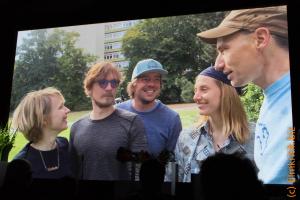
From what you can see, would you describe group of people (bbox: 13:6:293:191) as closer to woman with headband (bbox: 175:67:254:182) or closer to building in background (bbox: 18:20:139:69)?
woman with headband (bbox: 175:67:254:182)

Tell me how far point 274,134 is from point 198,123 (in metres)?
0.75

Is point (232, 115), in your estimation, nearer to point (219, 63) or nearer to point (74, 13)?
point (219, 63)

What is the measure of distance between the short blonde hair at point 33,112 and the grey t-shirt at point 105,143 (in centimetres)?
47

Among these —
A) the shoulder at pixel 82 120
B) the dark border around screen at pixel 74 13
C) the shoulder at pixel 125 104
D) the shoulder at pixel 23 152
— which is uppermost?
the dark border around screen at pixel 74 13

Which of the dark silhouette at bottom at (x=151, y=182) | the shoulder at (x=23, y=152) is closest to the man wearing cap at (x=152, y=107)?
the shoulder at (x=23, y=152)

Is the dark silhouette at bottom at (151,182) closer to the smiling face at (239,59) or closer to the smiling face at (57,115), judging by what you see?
the smiling face at (239,59)

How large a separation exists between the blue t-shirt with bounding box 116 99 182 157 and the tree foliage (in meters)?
0.78

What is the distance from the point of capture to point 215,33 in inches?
146

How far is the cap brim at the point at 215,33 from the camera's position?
368 centimetres

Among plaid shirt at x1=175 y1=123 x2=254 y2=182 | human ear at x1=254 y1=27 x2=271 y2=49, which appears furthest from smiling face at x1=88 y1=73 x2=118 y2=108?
human ear at x1=254 y1=27 x2=271 y2=49

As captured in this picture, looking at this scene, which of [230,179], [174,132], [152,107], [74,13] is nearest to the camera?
[230,179]

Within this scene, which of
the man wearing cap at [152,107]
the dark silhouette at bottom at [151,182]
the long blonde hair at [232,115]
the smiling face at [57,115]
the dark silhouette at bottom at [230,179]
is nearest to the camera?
the dark silhouette at bottom at [230,179]

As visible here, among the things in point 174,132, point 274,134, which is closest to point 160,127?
point 174,132

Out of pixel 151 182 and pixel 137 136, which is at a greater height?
pixel 137 136
